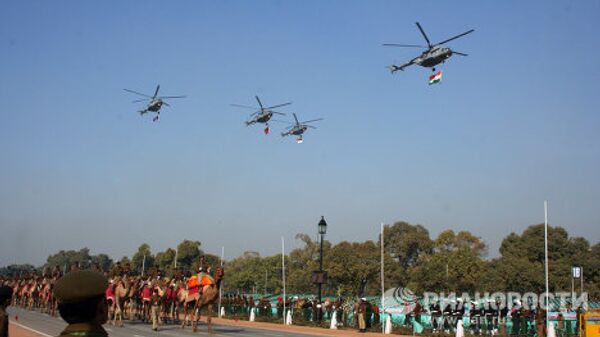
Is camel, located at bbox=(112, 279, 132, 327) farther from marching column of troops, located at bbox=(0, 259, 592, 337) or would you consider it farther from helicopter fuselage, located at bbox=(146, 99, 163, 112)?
helicopter fuselage, located at bbox=(146, 99, 163, 112)

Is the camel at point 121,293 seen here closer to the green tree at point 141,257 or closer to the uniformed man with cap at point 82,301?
the uniformed man with cap at point 82,301

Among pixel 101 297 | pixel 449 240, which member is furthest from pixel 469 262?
pixel 101 297

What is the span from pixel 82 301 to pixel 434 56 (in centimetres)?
4052

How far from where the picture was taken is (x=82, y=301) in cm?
334

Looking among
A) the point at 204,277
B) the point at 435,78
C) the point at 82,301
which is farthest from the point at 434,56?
the point at 82,301

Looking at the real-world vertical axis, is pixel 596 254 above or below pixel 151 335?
above

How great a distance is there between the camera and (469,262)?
8738 cm

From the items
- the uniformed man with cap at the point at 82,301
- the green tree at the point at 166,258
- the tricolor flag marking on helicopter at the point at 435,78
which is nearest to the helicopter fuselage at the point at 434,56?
the tricolor flag marking on helicopter at the point at 435,78

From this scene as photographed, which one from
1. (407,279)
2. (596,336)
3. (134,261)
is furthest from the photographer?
(134,261)

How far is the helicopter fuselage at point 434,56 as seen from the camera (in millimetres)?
41688

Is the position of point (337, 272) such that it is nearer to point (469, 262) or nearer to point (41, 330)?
point (469, 262)

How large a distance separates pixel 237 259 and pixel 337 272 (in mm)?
53685

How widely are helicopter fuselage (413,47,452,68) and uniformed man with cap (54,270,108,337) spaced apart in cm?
4028

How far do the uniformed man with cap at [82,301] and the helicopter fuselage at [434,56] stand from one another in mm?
40284
